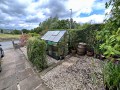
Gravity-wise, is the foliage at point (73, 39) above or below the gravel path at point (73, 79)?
above

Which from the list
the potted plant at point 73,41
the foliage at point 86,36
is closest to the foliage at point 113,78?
the foliage at point 86,36

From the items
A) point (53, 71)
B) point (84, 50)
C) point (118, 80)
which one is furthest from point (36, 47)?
point (118, 80)

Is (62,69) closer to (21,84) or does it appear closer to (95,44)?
(21,84)

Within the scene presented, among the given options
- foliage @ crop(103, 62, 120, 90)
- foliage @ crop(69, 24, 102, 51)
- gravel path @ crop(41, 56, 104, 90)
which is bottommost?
gravel path @ crop(41, 56, 104, 90)

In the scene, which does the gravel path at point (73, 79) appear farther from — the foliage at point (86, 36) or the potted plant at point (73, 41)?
the potted plant at point (73, 41)

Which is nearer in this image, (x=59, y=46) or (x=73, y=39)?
(x=59, y=46)

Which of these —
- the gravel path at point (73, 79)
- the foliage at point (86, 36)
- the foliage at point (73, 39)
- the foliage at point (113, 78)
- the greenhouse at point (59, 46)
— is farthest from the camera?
the foliage at point (73, 39)

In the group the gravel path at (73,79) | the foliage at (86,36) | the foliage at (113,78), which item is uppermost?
the foliage at (86,36)

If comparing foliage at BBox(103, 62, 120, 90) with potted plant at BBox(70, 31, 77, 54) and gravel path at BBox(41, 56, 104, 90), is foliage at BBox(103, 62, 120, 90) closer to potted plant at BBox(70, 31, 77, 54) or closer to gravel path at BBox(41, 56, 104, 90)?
gravel path at BBox(41, 56, 104, 90)

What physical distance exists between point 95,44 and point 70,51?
2.08 metres

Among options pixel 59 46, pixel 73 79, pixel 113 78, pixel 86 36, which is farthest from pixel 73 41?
pixel 113 78

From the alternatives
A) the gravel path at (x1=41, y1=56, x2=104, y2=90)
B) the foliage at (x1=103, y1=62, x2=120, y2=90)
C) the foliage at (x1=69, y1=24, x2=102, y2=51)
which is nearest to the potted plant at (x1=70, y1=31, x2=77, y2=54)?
the foliage at (x1=69, y1=24, x2=102, y2=51)

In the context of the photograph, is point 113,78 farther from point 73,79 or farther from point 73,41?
point 73,41

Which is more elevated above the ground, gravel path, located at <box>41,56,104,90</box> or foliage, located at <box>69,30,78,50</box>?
foliage, located at <box>69,30,78,50</box>
